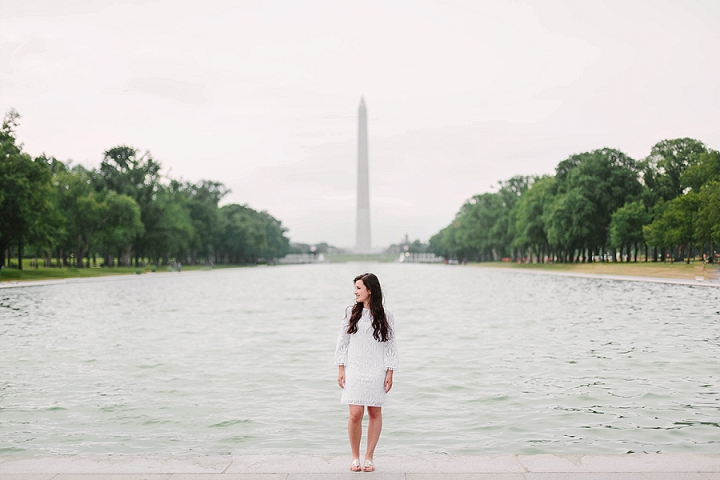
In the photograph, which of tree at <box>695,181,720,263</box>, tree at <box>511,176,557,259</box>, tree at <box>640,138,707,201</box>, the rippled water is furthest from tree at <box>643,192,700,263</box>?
the rippled water

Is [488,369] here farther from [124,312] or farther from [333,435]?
[124,312]

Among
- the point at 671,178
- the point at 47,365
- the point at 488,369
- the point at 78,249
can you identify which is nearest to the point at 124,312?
the point at 47,365

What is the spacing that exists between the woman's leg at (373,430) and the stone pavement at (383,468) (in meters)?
0.16

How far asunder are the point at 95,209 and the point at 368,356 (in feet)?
244

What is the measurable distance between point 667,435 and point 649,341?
9.56 m

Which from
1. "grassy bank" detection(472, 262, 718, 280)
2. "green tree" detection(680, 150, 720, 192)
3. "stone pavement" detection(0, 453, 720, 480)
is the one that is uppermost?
"green tree" detection(680, 150, 720, 192)

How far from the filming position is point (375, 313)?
258 inches

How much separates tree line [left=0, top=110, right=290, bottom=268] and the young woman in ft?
181

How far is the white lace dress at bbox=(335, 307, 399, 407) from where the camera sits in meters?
6.62

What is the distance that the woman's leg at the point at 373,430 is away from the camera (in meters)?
6.60

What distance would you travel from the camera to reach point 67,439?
9.02 m

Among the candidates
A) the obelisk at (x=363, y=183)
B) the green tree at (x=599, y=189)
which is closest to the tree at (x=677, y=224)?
the green tree at (x=599, y=189)

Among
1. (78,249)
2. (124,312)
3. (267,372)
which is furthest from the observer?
(78,249)

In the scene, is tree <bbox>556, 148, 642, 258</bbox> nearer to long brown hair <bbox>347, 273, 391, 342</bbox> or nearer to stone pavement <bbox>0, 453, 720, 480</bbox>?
stone pavement <bbox>0, 453, 720, 480</bbox>
